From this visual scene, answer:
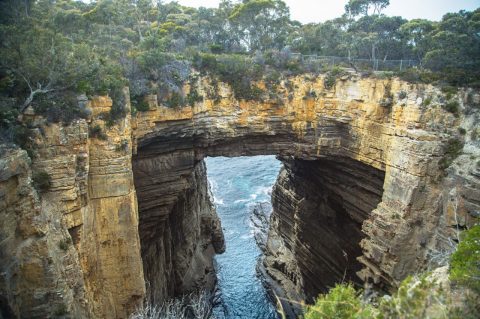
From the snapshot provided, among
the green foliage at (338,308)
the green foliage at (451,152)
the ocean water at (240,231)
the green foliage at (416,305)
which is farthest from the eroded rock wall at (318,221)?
the green foliage at (416,305)

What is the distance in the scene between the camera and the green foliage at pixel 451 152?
1647 cm

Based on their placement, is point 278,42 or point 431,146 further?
point 278,42

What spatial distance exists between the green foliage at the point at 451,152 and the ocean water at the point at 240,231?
17.2 metres

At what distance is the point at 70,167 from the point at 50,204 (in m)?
1.37

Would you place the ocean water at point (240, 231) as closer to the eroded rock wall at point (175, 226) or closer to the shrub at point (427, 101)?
the eroded rock wall at point (175, 226)

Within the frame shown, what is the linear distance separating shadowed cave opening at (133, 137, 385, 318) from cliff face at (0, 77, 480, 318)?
10 cm

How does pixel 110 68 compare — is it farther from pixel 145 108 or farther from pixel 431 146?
pixel 431 146

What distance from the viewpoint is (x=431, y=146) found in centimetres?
1698

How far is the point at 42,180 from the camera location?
11.9 metres

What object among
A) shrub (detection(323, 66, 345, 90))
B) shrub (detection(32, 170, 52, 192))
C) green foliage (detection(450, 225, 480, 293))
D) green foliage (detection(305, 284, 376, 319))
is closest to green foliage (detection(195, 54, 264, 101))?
shrub (detection(323, 66, 345, 90))

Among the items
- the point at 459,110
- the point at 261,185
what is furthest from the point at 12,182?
the point at 261,185

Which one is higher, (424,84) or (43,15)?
(43,15)

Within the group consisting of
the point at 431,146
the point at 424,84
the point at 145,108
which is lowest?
the point at 431,146

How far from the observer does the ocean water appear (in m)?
28.4
